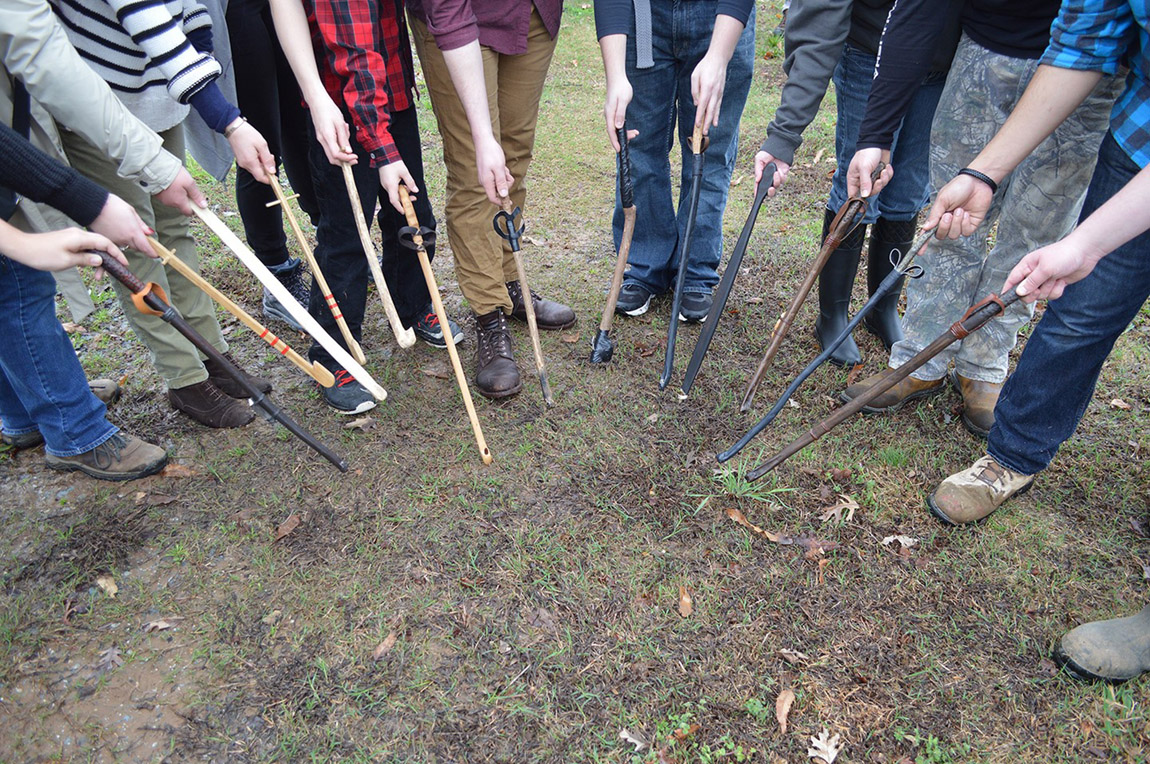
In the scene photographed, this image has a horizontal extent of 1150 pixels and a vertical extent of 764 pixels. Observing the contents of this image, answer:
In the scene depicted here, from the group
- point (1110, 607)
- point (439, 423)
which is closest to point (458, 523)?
point (439, 423)

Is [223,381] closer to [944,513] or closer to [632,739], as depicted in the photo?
[632,739]

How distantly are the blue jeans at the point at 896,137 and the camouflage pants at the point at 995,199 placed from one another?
0.67 feet

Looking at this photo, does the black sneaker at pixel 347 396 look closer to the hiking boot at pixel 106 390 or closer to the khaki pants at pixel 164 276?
the khaki pants at pixel 164 276

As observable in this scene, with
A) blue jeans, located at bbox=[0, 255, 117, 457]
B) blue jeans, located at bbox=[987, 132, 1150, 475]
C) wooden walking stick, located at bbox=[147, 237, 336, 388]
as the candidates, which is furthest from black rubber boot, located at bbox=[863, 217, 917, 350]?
blue jeans, located at bbox=[0, 255, 117, 457]

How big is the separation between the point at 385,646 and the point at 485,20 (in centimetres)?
234

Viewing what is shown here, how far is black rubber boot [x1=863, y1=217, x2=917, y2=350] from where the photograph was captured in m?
3.18

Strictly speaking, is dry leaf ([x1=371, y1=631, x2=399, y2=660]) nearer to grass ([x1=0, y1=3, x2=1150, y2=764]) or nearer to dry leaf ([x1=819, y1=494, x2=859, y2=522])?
grass ([x1=0, y1=3, x2=1150, y2=764])

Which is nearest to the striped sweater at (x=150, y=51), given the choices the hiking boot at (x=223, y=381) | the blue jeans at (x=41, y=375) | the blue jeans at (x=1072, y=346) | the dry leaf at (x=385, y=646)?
the blue jeans at (x=41, y=375)

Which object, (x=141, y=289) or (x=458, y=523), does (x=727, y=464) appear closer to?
(x=458, y=523)

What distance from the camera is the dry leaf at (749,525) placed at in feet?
8.14

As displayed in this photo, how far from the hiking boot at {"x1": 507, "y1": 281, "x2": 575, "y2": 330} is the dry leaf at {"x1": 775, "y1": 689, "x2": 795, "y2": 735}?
83.6 inches

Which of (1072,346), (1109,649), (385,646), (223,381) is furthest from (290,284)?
(1109,649)

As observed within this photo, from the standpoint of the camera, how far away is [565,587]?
2.31 metres

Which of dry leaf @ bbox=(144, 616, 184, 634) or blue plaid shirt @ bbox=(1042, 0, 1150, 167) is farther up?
blue plaid shirt @ bbox=(1042, 0, 1150, 167)
